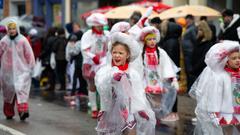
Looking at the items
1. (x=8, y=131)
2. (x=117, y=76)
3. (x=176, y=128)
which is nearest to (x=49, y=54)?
(x=176, y=128)

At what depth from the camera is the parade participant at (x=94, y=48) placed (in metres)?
11.1

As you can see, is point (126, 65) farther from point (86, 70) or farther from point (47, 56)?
point (47, 56)

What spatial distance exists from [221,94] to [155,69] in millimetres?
3317

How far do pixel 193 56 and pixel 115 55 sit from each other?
276 inches

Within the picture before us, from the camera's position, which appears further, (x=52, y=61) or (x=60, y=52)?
(x=52, y=61)

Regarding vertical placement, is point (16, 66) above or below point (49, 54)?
above

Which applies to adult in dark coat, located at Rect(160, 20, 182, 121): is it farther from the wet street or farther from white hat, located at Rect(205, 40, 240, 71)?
white hat, located at Rect(205, 40, 240, 71)

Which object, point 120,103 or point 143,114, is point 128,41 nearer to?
point 120,103

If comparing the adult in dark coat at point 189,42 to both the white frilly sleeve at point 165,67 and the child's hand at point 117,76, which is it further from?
the child's hand at point 117,76

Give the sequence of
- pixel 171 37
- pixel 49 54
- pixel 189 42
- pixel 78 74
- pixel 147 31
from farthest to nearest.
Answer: pixel 49 54 < pixel 189 42 < pixel 78 74 < pixel 171 37 < pixel 147 31

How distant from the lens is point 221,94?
689cm

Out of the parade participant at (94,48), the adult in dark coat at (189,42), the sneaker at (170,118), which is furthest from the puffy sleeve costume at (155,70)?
the adult in dark coat at (189,42)

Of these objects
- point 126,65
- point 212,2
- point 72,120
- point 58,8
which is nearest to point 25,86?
point 72,120

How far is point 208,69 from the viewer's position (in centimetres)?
734
